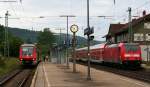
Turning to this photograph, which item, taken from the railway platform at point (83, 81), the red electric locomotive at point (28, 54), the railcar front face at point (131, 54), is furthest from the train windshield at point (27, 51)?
the railway platform at point (83, 81)

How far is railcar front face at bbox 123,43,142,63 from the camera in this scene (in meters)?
48.5

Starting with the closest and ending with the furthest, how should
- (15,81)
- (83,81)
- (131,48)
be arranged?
(83,81), (15,81), (131,48)

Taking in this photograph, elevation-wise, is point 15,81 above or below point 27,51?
below

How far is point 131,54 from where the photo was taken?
48.8 meters

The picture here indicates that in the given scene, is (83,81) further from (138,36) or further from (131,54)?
(138,36)

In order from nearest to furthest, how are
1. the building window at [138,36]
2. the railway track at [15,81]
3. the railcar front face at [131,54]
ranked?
the railway track at [15,81]
the railcar front face at [131,54]
the building window at [138,36]

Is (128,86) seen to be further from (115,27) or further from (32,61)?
(115,27)

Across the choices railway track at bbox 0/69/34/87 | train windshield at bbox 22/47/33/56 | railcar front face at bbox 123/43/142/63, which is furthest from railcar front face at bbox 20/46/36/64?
railway track at bbox 0/69/34/87

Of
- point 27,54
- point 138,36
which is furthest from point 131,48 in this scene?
Result: point 138,36

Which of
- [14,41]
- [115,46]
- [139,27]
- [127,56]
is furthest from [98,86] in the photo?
[14,41]

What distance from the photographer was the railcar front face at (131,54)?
159 feet

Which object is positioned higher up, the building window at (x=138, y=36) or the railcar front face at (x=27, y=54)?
the building window at (x=138, y=36)

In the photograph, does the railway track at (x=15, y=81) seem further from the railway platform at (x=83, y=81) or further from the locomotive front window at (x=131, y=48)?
the locomotive front window at (x=131, y=48)

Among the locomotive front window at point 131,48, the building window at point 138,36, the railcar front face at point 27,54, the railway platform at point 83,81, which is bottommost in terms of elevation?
the railway platform at point 83,81
